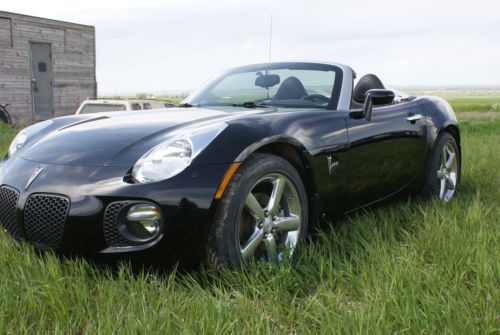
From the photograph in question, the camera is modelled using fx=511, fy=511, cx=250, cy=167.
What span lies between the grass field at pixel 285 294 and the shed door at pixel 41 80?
1906cm

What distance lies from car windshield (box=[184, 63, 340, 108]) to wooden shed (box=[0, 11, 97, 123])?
16.9 metres

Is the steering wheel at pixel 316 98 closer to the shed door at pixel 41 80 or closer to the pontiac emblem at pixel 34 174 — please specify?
the pontiac emblem at pixel 34 174

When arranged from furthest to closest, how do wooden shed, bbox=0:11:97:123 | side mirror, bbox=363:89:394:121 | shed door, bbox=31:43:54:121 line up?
shed door, bbox=31:43:54:121 → wooden shed, bbox=0:11:97:123 → side mirror, bbox=363:89:394:121

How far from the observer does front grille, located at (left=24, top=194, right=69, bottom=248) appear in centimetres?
233

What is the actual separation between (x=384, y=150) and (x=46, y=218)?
2293 millimetres

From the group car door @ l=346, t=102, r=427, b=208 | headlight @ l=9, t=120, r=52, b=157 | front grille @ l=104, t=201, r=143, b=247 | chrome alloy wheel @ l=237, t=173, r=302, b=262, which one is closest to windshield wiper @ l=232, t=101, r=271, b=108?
car door @ l=346, t=102, r=427, b=208

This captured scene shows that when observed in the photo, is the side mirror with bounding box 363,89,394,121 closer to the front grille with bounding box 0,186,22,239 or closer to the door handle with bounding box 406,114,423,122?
the door handle with bounding box 406,114,423,122

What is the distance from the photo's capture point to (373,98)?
3.51 m

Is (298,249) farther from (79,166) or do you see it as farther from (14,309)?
(14,309)

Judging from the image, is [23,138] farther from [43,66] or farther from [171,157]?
[43,66]

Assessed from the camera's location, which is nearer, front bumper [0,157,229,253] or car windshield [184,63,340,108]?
front bumper [0,157,229,253]

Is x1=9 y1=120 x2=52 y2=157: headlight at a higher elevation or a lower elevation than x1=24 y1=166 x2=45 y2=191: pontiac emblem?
higher

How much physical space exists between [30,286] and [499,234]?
8.11 feet

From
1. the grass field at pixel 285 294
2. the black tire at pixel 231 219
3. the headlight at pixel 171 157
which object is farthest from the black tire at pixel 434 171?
the headlight at pixel 171 157
